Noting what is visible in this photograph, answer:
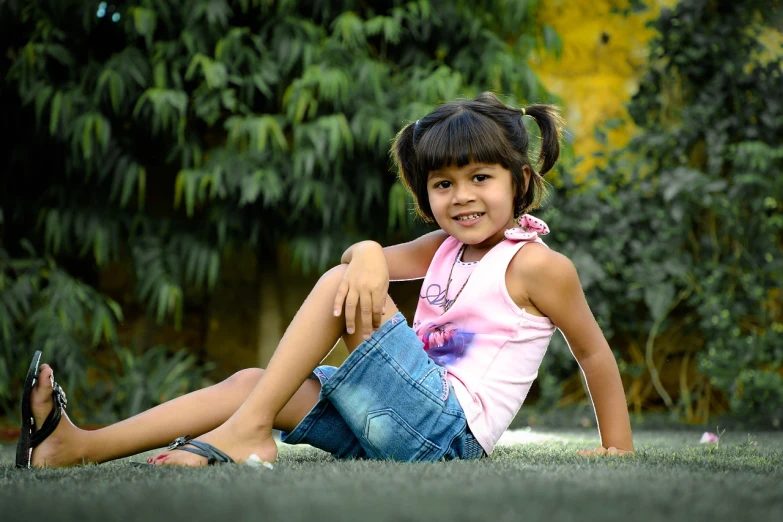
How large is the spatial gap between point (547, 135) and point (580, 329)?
0.49 m

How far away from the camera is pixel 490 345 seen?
161 cm

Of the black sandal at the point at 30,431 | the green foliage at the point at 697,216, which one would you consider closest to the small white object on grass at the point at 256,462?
the black sandal at the point at 30,431

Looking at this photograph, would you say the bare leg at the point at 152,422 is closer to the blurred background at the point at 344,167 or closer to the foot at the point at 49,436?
the foot at the point at 49,436

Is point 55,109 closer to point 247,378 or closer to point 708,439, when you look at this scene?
point 247,378

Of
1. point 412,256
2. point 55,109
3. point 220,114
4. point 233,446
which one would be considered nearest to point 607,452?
point 412,256

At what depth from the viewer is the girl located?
4.93 ft

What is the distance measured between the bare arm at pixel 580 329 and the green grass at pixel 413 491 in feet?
0.41

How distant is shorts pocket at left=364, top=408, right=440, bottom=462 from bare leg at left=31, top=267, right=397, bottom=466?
144mm

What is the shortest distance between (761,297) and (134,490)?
2.67 m

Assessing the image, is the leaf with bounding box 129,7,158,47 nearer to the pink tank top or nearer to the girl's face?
the girl's face

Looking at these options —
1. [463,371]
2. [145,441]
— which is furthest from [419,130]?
→ [145,441]

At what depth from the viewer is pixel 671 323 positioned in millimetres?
3459

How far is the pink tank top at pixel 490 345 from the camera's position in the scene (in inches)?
63.3

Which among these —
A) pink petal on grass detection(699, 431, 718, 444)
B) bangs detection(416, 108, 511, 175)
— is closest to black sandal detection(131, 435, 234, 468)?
bangs detection(416, 108, 511, 175)
